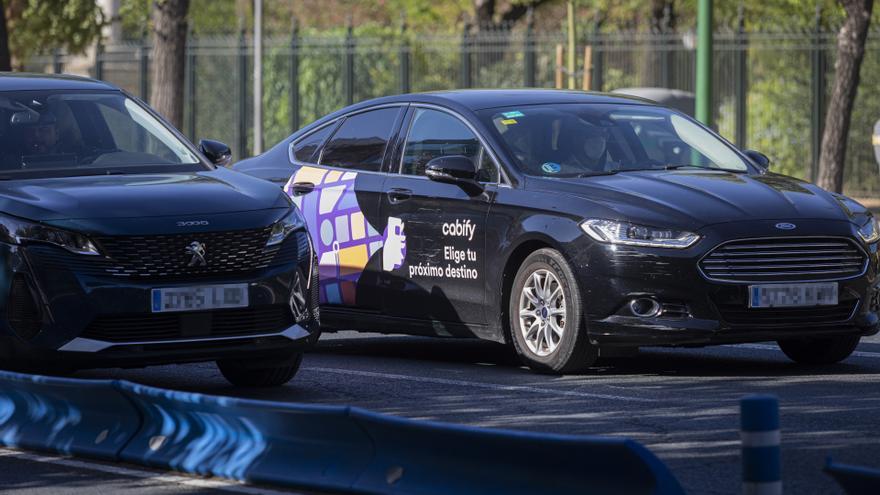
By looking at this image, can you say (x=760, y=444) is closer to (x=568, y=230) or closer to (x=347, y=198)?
(x=568, y=230)

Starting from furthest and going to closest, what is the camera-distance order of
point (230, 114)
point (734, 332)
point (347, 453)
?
point (230, 114), point (734, 332), point (347, 453)

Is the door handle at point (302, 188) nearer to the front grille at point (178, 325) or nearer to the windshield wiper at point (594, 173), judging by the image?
the windshield wiper at point (594, 173)

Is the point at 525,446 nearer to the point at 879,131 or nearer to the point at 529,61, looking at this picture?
the point at 879,131

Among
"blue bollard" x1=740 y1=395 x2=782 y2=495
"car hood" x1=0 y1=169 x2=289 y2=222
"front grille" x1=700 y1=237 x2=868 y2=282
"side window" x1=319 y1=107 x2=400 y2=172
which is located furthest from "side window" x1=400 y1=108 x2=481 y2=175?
"blue bollard" x1=740 y1=395 x2=782 y2=495

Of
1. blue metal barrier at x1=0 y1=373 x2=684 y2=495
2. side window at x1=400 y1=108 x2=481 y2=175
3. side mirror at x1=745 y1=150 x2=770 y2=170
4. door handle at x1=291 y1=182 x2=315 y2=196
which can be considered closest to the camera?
blue metal barrier at x1=0 y1=373 x2=684 y2=495

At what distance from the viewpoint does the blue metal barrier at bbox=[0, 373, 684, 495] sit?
591cm

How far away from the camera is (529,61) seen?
3209 cm

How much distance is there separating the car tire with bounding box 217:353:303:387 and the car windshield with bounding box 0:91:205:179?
1137 mm

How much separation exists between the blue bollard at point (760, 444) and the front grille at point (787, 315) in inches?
173

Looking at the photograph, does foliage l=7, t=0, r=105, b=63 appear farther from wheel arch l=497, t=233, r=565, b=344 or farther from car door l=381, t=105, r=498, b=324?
wheel arch l=497, t=233, r=565, b=344

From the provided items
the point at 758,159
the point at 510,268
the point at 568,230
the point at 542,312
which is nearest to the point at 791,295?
the point at 568,230

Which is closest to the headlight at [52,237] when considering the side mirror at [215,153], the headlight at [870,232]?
the side mirror at [215,153]

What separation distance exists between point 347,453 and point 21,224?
9.09ft

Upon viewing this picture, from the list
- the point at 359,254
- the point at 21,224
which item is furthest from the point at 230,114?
the point at 21,224
